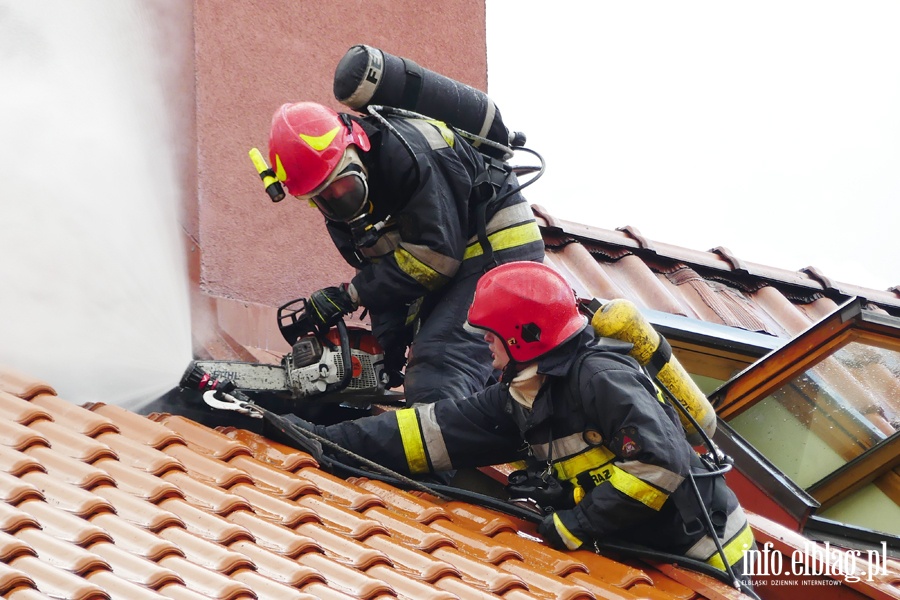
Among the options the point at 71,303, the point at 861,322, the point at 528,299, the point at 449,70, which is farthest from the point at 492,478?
the point at 449,70

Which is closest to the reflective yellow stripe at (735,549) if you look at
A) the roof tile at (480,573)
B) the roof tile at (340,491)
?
the roof tile at (480,573)

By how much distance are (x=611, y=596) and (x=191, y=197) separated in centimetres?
322

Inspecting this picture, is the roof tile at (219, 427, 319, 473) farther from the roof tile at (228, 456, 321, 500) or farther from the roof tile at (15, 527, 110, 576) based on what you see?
the roof tile at (15, 527, 110, 576)

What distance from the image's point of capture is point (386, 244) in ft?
17.6

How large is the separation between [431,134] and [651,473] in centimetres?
182

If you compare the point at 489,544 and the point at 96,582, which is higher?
the point at 489,544

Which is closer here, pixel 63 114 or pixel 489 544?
pixel 489 544

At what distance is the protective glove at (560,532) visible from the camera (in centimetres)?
448

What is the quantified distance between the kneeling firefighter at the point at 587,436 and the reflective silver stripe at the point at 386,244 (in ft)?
2.86

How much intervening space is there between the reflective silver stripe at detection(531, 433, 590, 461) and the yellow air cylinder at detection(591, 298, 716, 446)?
1.45ft

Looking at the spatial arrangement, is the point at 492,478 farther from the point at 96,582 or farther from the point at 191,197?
the point at 96,582

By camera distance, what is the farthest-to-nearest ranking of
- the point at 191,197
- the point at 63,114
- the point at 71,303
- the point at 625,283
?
the point at 625,283, the point at 191,197, the point at 63,114, the point at 71,303

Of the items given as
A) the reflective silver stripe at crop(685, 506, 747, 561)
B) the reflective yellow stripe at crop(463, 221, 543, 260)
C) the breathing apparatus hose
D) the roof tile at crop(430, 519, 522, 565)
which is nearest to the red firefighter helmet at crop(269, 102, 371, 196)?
the breathing apparatus hose

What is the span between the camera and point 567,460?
4578 millimetres
